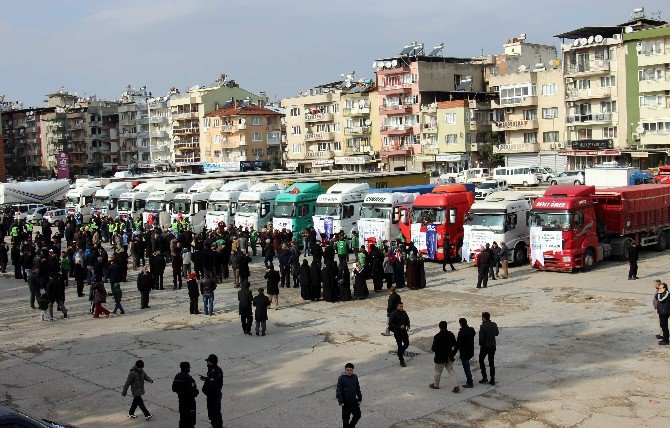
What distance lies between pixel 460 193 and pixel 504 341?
14.2 meters

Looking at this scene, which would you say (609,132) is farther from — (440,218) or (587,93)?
(440,218)

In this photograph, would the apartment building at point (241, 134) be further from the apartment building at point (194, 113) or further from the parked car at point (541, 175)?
the parked car at point (541, 175)

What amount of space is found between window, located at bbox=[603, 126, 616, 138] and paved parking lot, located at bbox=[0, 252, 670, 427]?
144 ft

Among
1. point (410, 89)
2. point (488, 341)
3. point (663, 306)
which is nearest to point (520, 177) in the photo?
point (410, 89)

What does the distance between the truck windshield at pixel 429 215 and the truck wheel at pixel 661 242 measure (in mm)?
8982

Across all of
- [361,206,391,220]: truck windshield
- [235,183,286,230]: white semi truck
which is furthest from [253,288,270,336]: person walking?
[235,183,286,230]: white semi truck

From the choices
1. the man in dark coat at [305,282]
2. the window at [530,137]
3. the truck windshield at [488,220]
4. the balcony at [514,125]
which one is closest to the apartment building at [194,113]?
the balcony at [514,125]

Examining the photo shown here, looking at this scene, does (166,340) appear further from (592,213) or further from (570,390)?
(592,213)

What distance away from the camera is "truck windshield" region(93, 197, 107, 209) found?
51.5m

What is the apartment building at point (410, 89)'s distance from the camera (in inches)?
3280

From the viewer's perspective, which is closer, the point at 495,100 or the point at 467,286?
the point at 467,286

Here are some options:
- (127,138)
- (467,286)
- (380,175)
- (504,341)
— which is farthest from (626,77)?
(127,138)

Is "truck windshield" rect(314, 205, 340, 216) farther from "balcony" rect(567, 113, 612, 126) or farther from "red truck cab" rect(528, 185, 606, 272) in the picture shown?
"balcony" rect(567, 113, 612, 126)

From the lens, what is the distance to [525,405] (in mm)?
14391
